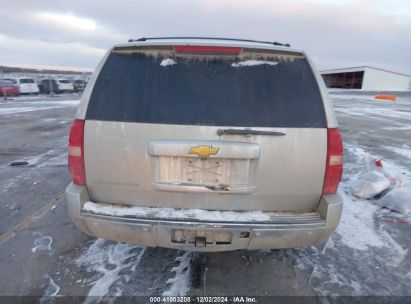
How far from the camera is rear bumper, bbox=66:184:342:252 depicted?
93.2 inches

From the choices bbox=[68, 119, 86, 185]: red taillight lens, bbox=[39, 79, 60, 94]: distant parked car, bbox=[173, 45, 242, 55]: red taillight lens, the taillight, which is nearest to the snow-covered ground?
bbox=[39, 79, 60, 94]: distant parked car

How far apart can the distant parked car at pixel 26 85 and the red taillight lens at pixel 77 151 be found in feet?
112

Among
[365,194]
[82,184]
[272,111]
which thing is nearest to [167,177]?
[82,184]

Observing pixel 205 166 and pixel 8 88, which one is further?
pixel 8 88

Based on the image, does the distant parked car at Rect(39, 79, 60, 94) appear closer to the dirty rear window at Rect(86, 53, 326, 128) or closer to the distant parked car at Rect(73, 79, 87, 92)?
the distant parked car at Rect(73, 79, 87, 92)

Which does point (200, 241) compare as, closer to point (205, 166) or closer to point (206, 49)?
point (205, 166)

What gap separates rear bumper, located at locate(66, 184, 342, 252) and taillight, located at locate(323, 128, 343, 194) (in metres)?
0.11

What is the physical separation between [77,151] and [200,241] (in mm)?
1262

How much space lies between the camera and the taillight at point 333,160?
245 cm

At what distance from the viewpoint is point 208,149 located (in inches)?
92.8

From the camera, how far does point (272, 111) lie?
2.43 metres

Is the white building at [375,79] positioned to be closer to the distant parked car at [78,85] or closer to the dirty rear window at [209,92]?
the distant parked car at [78,85]

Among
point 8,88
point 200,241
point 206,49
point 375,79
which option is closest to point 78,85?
point 8,88

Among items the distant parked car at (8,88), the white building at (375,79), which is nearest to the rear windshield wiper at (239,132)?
the distant parked car at (8,88)
